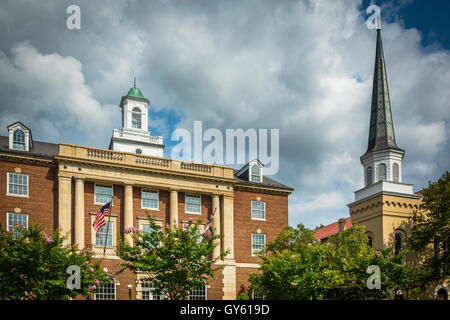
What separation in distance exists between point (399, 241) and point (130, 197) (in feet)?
90.4

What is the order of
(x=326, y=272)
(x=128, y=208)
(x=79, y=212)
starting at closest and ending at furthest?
(x=326, y=272) → (x=79, y=212) → (x=128, y=208)

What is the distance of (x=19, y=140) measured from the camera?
40094mm

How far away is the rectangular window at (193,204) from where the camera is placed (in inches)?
1752

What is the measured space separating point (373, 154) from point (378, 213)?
23.0 feet

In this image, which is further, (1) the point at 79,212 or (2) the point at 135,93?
(2) the point at 135,93

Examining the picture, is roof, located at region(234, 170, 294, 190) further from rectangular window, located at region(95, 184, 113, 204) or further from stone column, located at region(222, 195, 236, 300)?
rectangular window, located at region(95, 184, 113, 204)

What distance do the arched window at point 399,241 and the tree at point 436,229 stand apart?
2.21m

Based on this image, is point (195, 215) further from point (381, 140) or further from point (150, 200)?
point (381, 140)

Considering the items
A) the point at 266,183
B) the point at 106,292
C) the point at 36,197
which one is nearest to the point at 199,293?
the point at 106,292

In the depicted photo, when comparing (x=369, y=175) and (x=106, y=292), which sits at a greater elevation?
(x=369, y=175)

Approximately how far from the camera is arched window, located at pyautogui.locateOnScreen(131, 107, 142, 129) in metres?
62.0

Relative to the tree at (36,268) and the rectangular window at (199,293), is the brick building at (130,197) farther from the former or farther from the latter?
the tree at (36,268)

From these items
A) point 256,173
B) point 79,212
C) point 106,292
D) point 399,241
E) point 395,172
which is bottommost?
point 106,292

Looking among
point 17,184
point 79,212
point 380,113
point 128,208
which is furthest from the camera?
point 380,113
